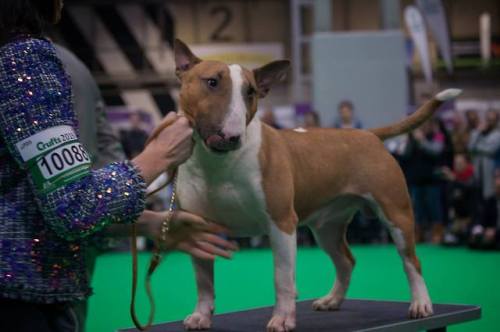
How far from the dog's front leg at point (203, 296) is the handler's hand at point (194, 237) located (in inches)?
45.8

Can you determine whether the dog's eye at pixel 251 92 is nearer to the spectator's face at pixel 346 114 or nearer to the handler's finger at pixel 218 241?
the handler's finger at pixel 218 241

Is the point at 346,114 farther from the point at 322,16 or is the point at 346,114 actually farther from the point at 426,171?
the point at 322,16

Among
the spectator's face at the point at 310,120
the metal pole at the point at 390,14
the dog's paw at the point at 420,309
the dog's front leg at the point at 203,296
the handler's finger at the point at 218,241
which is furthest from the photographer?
the metal pole at the point at 390,14

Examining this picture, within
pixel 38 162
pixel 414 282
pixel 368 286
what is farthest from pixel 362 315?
pixel 368 286

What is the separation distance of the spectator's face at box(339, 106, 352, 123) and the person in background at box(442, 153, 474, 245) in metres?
2.49

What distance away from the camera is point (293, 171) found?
3.27 m

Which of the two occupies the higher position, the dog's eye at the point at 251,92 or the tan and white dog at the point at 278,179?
the dog's eye at the point at 251,92

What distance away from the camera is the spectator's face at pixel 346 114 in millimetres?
9859

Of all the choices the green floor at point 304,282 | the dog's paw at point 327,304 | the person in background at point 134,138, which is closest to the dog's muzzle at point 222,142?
the dog's paw at point 327,304

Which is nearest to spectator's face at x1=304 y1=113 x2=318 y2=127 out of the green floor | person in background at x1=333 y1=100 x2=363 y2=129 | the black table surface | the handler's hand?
person in background at x1=333 y1=100 x2=363 y2=129

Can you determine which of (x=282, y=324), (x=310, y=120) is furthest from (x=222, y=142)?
(x=310, y=120)

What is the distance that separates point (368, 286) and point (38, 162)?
6080 mm

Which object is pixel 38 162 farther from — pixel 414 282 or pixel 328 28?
pixel 328 28

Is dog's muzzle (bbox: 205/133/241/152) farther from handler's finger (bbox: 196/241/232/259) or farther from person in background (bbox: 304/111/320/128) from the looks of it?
person in background (bbox: 304/111/320/128)
